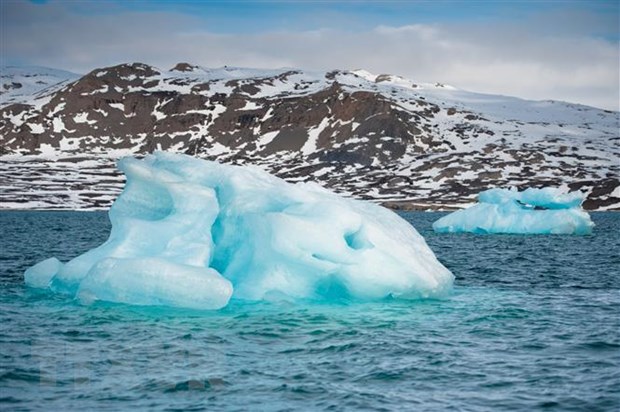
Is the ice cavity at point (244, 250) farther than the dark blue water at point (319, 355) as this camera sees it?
Yes

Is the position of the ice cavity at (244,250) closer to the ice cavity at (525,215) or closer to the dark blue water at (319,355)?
the dark blue water at (319,355)

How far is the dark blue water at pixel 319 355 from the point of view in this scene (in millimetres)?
16453

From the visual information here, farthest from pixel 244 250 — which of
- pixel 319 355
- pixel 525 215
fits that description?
pixel 525 215

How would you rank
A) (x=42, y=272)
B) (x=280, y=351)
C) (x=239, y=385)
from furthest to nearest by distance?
1. (x=42, y=272)
2. (x=280, y=351)
3. (x=239, y=385)

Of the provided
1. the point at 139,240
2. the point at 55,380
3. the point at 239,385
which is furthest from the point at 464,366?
the point at 139,240

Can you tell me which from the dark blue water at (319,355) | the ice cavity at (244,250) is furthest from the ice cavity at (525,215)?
the ice cavity at (244,250)

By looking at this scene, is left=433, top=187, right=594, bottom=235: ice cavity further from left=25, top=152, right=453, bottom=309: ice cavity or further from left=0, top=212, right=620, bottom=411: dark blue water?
left=25, top=152, right=453, bottom=309: ice cavity

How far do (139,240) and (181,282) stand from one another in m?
4.87

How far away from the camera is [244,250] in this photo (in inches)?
1172

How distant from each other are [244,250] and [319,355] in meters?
9.86

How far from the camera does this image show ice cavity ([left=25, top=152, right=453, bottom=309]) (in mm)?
27188

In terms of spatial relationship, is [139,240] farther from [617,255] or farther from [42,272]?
[617,255]

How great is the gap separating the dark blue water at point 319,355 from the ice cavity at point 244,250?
74 cm

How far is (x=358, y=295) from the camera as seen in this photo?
1155 inches
